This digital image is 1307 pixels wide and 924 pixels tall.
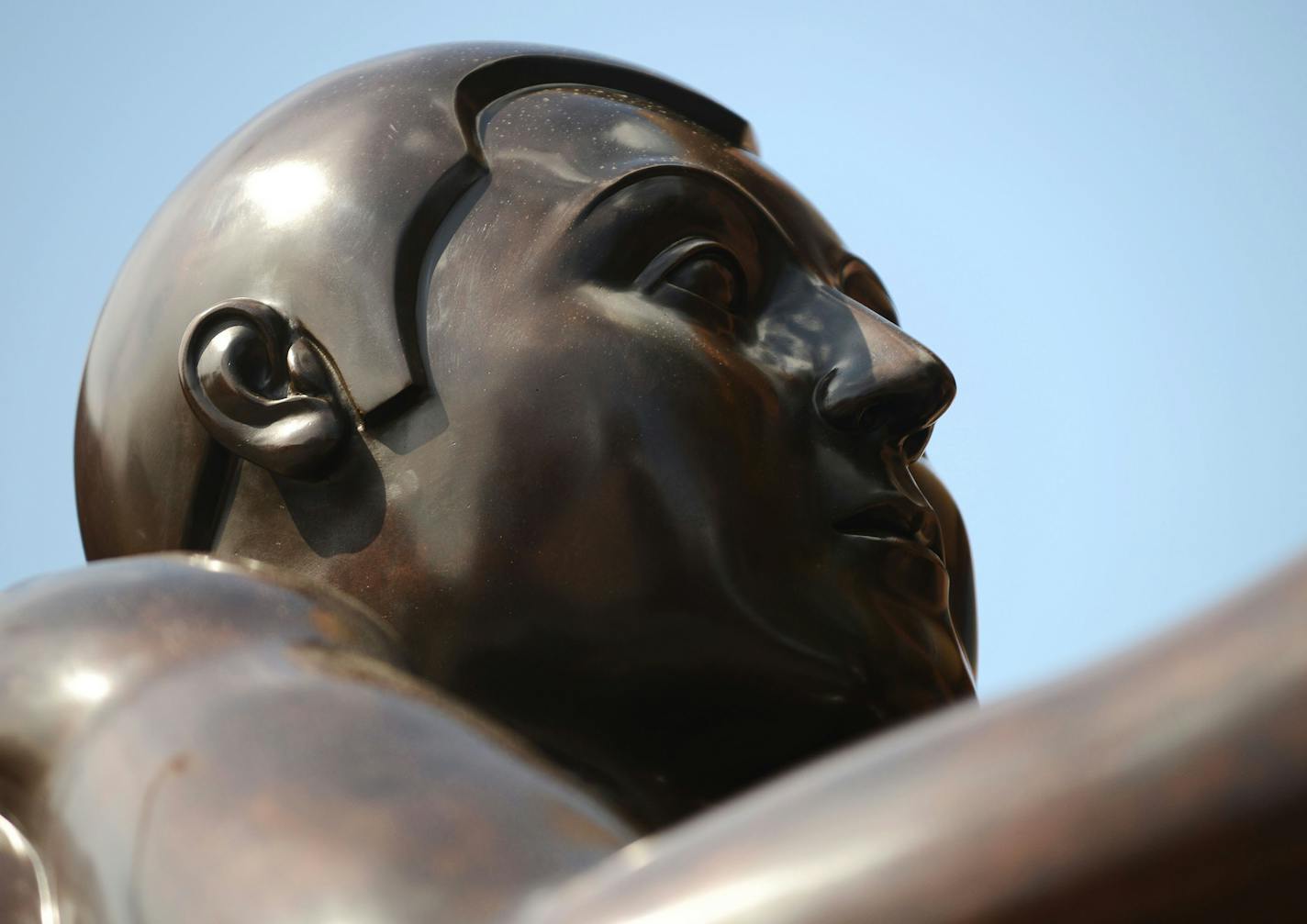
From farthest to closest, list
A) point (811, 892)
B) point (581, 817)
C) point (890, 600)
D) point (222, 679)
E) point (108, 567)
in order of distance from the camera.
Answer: point (890, 600) < point (108, 567) < point (222, 679) < point (581, 817) < point (811, 892)

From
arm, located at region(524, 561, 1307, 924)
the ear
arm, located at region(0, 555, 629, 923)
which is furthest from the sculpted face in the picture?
arm, located at region(524, 561, 1307, 924)

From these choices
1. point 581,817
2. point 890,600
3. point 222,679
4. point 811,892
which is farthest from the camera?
point 890,600

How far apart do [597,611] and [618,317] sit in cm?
51

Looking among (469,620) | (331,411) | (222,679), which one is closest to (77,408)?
(331,411)

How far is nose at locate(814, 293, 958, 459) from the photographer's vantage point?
340 cm

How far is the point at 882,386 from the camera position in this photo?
11.2 feet

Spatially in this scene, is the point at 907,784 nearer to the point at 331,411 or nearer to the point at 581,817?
the point at 581,817

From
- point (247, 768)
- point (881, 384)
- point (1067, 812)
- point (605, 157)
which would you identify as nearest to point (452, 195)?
point (605, 157)

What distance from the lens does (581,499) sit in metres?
3.19

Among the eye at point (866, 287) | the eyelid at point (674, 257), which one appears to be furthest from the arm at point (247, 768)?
the eye at point (866, 287)

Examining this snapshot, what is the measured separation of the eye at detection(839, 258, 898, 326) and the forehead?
0.04 meters

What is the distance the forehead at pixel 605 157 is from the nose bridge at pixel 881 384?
29cm

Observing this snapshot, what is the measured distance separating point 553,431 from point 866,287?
0.96 m

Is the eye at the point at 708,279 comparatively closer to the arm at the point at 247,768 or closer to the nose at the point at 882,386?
the nose at the point at 882,386
